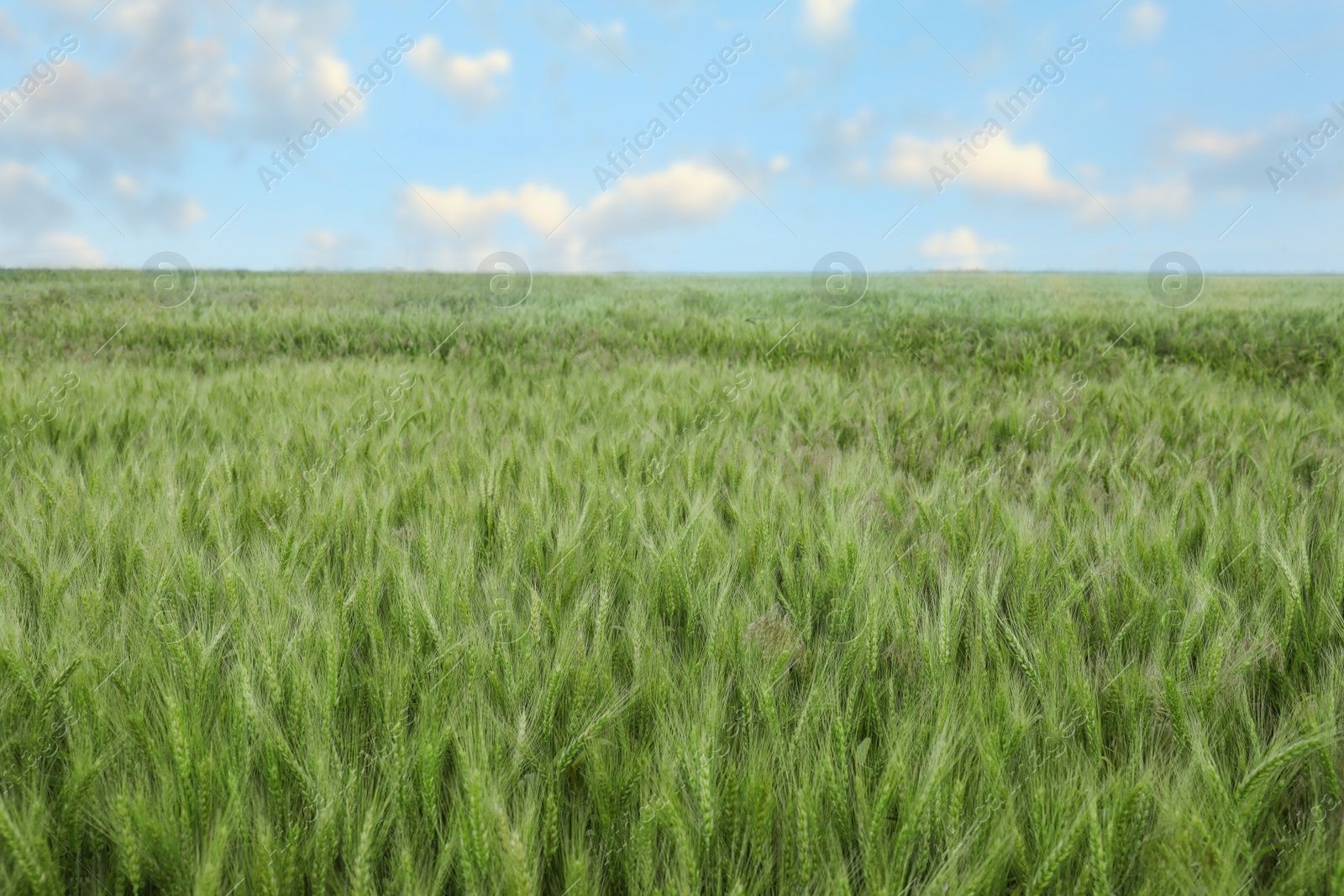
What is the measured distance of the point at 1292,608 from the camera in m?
1.46

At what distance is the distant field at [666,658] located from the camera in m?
0.92

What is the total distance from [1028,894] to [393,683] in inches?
39.0

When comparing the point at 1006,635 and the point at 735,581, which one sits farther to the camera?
the point at 735,581

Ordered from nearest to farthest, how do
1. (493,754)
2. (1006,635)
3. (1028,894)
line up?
(1028,894) < (493,754) < (1006,635)

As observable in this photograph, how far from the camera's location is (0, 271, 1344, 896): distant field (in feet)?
3.03

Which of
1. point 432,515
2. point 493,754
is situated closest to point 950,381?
point 432,515

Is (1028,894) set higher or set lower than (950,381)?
lower

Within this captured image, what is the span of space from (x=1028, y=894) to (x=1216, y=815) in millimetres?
326

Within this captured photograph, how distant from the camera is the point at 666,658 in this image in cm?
133

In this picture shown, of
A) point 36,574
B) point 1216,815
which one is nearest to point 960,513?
point 1216,815

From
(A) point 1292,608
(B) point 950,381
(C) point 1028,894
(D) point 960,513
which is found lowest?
(C) point 1028,894

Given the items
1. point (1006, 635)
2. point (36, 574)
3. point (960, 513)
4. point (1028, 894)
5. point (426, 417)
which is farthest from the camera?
point (426, 417)

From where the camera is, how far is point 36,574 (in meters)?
1.62

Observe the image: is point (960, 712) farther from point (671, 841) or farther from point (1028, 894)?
point (671, 841)
